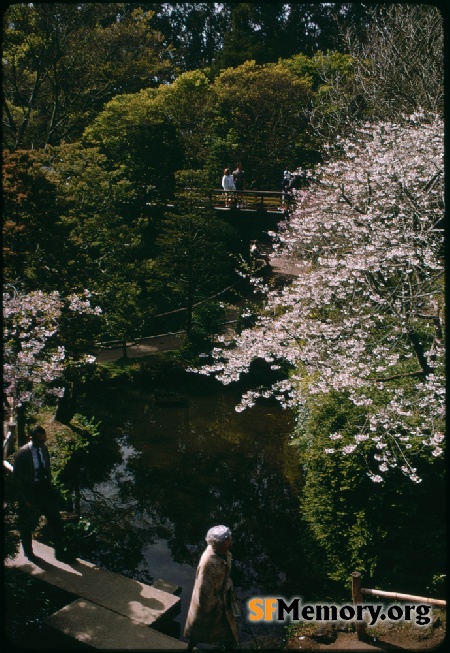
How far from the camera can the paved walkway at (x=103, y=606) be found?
19.4 ft

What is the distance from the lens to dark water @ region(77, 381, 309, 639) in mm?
8344

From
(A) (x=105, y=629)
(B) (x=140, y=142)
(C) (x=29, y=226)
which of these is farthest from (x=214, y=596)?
(B) (x=140, y=142)

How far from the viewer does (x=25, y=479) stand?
6.57 metres

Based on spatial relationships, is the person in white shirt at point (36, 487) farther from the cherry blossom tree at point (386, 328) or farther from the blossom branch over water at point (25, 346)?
the cherry blossom tree at point (386, 328)

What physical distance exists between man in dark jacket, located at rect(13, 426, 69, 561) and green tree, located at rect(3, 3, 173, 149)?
1028 centimetres

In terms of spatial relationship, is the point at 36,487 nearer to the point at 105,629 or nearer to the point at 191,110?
the point at 105,629

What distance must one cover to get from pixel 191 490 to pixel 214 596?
15.9 ft

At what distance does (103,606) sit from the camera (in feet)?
20.9

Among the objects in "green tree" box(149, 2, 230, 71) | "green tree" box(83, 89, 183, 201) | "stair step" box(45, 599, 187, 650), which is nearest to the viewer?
"stair step" box(45, 599, 187, 650)

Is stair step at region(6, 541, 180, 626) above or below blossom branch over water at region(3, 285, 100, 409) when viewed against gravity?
below

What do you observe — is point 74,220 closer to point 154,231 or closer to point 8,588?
point 154,231

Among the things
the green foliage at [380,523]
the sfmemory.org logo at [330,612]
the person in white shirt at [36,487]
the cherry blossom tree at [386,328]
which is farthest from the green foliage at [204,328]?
the person in white shirt at [36,487]

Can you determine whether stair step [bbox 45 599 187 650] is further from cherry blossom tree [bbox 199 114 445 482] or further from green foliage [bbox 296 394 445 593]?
cherry blossom tree [bbox 199 114 445 482]

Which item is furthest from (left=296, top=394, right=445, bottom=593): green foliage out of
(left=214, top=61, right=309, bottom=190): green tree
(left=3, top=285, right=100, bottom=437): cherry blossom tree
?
(left=214, top=61, right=309, bottom=190): green tree
